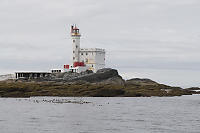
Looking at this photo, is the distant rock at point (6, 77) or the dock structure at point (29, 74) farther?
the distant rock at point (6, 77)

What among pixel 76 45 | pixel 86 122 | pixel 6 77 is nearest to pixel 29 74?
pixel 6 77

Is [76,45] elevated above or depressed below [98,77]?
above

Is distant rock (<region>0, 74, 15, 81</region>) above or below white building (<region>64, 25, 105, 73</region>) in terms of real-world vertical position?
below

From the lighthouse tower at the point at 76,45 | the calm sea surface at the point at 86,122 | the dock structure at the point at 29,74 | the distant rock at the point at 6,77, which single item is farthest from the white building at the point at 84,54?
the calm sea surface at the point at 86,122

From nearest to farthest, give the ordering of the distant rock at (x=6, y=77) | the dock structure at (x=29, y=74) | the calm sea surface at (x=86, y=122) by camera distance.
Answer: the calm sea surface at (x=86, y=122) → the dock structure at (x=29, y=74) → the distant rock at (x=6, y=77)

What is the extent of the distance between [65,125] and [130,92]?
56.3 m

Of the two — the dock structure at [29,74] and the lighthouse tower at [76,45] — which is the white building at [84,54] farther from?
the dock structure at [29,74]

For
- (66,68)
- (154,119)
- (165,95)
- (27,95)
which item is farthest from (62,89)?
(154,119)

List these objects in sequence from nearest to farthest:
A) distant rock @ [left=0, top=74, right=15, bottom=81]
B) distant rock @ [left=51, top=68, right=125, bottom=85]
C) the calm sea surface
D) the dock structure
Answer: the calm sea surface → distant rock @ [left=51, top=68, right=125, bottom=85] → the dock structure → distant rock @ [left=0, top=74, right=15, bottom=81]

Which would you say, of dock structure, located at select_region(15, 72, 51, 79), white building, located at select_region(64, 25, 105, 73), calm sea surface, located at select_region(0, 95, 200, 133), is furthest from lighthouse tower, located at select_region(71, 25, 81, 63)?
calm sea surface, located at select_region(0, 95, 200, 133)

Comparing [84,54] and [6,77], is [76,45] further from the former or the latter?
[6,77]

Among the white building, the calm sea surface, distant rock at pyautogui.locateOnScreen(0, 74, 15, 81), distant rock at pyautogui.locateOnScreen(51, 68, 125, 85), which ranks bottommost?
the calm sea surface

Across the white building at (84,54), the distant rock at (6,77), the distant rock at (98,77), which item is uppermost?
the white building at (84,54)

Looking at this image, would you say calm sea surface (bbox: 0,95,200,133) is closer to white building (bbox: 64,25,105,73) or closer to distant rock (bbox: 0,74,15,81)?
white building (bbox: 64,25,105,73)
